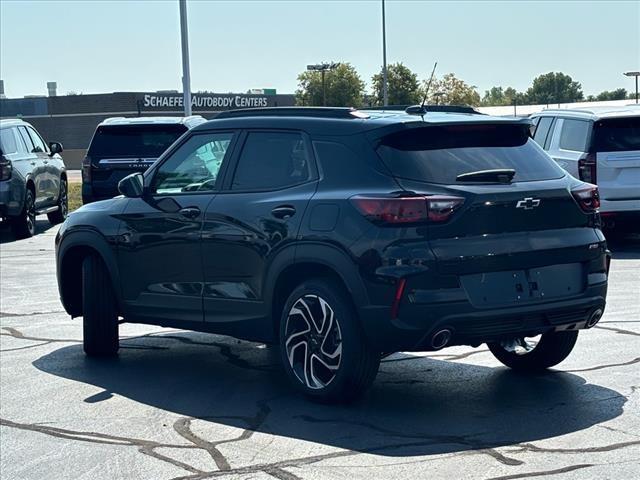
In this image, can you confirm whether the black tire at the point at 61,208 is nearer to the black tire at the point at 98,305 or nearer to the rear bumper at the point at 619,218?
the rear bumper at the point at 619,218

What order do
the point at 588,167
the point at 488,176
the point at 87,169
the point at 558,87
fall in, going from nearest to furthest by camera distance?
the point at 488,176 → the point at 588,167 → the point at 87,169 → the point at 558,87

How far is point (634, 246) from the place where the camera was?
1662cm

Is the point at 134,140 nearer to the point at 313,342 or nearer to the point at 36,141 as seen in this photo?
the point at 36,141

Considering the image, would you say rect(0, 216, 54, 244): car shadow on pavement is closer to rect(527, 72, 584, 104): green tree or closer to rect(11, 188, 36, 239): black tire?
rect(11, 188, 36, 239): black tire

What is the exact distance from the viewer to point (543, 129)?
1759cm

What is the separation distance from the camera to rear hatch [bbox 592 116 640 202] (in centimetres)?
1553

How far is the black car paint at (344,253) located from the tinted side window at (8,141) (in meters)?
11.6

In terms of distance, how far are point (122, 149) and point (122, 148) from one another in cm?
2

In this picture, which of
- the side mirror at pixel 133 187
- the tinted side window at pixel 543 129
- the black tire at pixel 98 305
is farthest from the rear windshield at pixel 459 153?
the tinted side window at pixel 543 129

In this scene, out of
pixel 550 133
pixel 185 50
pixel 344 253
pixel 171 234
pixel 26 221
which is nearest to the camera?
pixel 344 253

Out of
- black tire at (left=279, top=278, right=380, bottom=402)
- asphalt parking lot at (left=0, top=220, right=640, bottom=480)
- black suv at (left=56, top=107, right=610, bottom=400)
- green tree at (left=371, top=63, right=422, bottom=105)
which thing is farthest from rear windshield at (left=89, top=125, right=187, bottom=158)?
green tree at (left=371, top=63, right=422, bottom=105)

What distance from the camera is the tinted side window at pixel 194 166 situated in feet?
26.5

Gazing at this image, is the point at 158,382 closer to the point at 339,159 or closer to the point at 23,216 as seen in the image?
the point at 339,159

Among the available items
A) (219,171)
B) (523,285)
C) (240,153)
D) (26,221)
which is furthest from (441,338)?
(26,221)
